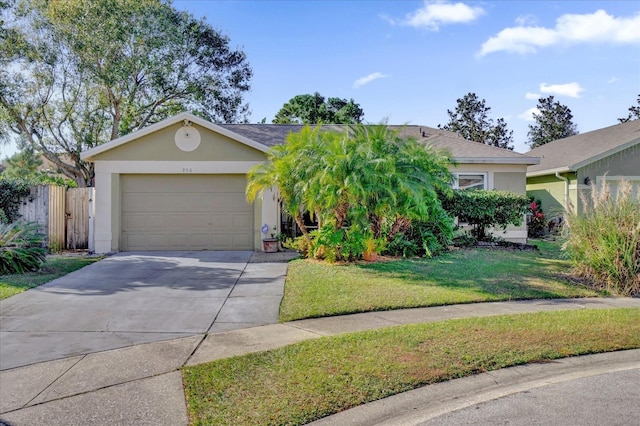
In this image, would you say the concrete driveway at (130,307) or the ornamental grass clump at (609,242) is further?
the ornamental grass clump at (609,242)

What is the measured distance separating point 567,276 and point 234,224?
8595 millimetres

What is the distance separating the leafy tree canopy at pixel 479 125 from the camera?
40.0 m

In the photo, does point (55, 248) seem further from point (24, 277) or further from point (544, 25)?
point (544, 25)

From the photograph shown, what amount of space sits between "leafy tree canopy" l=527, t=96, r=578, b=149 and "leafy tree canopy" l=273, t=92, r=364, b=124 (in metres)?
16.3

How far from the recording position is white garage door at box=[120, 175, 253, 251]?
1323 cm

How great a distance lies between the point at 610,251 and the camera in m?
8.09

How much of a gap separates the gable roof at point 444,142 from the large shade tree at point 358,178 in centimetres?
235

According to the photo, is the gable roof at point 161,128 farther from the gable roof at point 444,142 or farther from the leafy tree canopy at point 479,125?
the leafy tree canopy at point 479,125

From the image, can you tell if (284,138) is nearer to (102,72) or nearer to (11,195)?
(11,195)

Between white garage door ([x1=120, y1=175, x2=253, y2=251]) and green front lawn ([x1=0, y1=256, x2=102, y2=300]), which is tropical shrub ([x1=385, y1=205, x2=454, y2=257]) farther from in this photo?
green front lawn ([x1=0, y1=256, x2=102, y2=300])

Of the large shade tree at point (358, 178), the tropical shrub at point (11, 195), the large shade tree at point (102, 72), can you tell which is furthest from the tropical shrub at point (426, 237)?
the large shade tree at point (102, 72)

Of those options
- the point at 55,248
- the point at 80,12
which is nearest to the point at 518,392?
the point at 55,248

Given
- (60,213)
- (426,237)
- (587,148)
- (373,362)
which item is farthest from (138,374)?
(587,148)

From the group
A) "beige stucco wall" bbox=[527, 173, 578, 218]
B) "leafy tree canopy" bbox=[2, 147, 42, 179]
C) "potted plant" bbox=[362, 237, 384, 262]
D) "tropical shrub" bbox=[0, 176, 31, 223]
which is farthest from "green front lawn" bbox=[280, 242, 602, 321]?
"leafy tree canopy" bbox=[2, 147, 42, 179]
